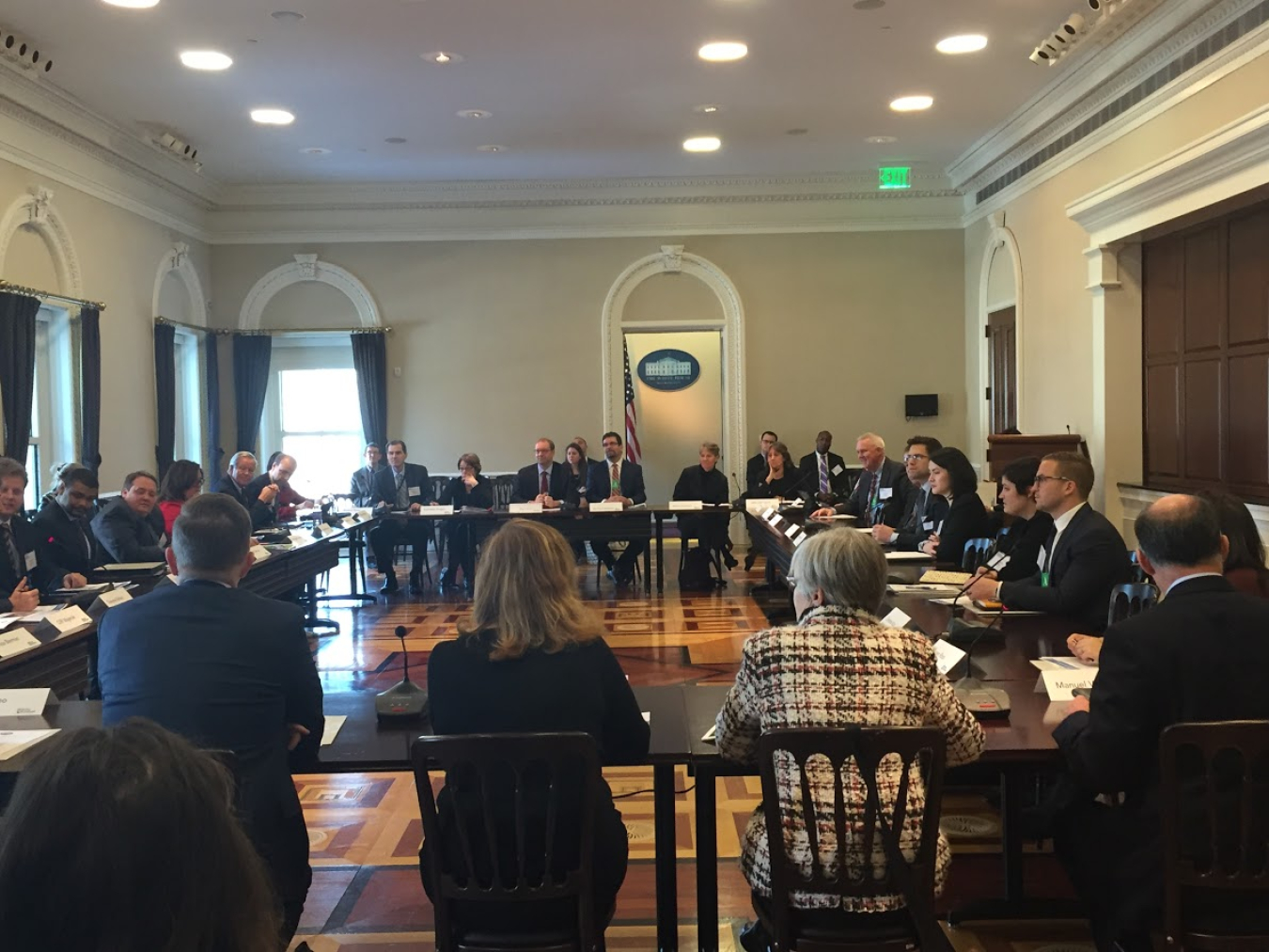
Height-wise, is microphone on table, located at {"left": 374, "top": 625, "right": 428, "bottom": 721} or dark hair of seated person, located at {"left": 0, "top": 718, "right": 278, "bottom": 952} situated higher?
dark hair of seated person, located at {"left": 0, "top": 718, "right": 278, "bottom": 952}

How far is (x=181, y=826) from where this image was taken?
32.0 inches

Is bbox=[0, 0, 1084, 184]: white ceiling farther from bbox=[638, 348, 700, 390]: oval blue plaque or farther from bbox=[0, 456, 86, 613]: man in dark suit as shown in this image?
bbox=[0, 456, 86, 613]: man in dark suit

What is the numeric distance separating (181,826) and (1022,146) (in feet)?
30.1

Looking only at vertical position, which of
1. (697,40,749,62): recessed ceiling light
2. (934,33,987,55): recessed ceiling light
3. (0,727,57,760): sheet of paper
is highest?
(934,33,987,55): recessed ceiling light

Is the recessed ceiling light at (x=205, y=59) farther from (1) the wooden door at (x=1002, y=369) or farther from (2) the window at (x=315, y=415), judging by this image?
(1) the wooden door at (x=1002, y=369)

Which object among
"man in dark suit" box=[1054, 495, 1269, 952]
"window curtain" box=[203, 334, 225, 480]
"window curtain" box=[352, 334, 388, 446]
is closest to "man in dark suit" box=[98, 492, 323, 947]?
"man in dark suit" box=[1054, 495, 1269, 952]

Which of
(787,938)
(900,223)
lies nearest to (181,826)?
(787,938)

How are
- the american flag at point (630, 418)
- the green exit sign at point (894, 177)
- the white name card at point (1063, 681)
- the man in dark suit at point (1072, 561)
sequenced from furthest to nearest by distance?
the american flag at point (630, 418)
the green exit sign at point (894, 177)
the man in dark suit at point (1072, 561)
the white name card at point (1063, 681)

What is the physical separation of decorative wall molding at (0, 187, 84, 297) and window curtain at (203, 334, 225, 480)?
2.66 metres

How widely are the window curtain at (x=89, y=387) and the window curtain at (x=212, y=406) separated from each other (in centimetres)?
257

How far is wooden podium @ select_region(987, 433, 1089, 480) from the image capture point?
→ 7652mm

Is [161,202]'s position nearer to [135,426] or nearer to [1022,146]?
[135,426]

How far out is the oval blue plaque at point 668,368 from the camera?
11438mm

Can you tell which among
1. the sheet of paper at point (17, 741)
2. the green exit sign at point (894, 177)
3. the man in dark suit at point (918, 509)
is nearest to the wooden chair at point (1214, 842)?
the sheet of paper at point (17, 741)
